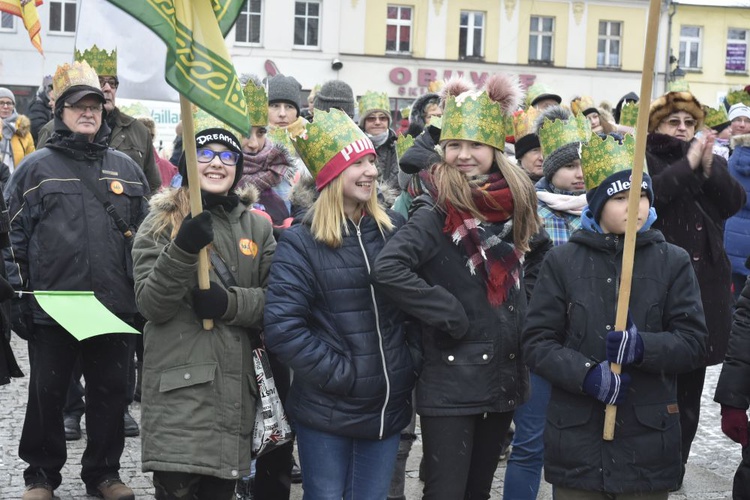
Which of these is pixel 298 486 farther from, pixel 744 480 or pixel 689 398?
pixel 744 480

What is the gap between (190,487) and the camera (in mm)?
4742

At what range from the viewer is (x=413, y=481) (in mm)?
6676

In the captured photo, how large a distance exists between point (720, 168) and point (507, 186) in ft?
6.26

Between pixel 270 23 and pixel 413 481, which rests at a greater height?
pixel 270 23

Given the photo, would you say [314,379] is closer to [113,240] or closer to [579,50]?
[113,240]

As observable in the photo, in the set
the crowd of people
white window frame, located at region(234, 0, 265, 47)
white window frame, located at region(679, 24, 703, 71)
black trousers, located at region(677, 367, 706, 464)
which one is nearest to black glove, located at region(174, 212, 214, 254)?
the crowd of people

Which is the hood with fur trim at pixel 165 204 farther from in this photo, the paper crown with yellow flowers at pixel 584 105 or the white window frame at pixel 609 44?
the white window frame at pixel 609 44

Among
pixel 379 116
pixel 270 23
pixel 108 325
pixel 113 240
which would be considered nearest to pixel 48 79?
A: pixel 379 116

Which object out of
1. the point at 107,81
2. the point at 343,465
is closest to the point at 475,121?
the point at 343,465

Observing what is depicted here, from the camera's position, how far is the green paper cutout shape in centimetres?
509

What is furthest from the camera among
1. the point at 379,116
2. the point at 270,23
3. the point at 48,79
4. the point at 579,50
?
the point at 579,50

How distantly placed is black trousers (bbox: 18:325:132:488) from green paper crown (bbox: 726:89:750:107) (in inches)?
260

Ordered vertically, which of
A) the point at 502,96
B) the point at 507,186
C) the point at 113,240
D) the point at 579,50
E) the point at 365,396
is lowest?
the point at 365,396

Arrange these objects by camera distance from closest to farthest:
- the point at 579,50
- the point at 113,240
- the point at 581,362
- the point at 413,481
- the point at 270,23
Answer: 1. the point at 581,362
2. the point at 113,240
3. the point at 413,481
4. the point at 270,23
5. the point at 579,50
